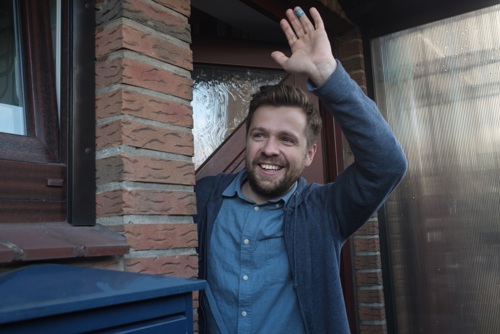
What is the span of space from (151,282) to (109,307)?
5.6 inches

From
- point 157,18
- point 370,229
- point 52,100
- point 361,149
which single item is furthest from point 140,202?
point 370,229

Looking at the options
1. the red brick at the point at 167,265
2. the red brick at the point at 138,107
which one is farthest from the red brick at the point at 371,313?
the red brick at the point at 138,107

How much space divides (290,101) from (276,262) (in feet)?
2.18

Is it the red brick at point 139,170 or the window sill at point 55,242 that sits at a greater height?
the red brick at point 139,170

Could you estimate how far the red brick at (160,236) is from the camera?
1472mm

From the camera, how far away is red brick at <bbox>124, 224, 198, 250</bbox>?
1472 mm

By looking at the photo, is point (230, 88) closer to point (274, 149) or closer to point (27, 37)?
point (274, 149)

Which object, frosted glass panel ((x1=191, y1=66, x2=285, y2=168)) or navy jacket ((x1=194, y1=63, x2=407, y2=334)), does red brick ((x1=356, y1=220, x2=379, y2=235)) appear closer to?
frosted glass panel ((x1=191, y1=66, x2=285, y2=168))

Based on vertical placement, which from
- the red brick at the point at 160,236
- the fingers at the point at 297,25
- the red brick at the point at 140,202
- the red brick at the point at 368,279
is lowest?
the red brick at the point at 368,279

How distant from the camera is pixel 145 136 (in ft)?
5.04

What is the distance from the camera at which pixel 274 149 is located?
187 centimetres

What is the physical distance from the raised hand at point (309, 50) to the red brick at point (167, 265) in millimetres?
758

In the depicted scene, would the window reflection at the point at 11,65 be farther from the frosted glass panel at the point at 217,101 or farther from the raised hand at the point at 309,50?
the frosted glass panel at the point at 217,101

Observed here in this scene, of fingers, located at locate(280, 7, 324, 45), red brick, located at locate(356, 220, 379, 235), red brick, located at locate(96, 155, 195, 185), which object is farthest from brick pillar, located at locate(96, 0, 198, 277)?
red brick, located at locate(356, 220, 379, 235)
